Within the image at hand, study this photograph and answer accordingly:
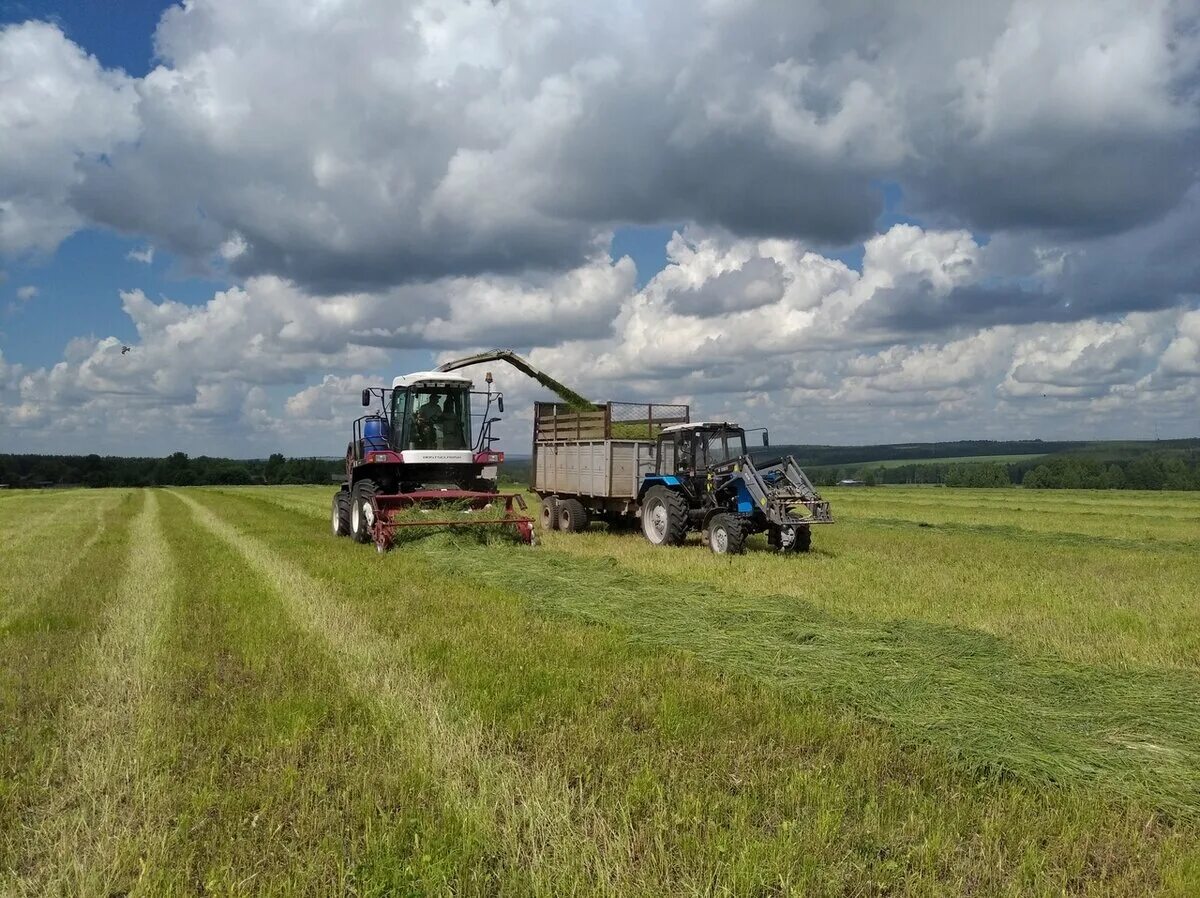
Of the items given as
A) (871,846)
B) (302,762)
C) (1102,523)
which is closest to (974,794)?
(871,846)

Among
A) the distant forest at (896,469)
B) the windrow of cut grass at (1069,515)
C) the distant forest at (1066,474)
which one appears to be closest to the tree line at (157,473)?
the distant forest at (896,469)

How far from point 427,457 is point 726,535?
535 cm

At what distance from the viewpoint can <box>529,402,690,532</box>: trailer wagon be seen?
50.9 feet

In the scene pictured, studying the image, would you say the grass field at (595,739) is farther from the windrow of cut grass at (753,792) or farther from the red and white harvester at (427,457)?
the red and white harvester at (427,457)

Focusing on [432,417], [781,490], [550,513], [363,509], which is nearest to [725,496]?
[781,490]

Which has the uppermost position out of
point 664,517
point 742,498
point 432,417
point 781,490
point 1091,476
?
point 432,417

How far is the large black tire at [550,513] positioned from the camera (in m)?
17.7

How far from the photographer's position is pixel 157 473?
75.7 m

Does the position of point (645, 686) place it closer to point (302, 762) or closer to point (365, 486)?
point (302, 762)

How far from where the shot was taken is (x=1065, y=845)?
3572 millimetres

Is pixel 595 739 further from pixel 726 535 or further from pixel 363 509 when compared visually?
pixel 363 509

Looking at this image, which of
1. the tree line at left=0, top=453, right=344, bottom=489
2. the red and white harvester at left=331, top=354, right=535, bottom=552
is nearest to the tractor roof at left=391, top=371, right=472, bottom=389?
the red and white harvester at left=331, top=354, right=535, bottom=552

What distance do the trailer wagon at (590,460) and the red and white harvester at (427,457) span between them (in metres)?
1.77

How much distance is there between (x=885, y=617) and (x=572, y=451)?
Result: 939cm
